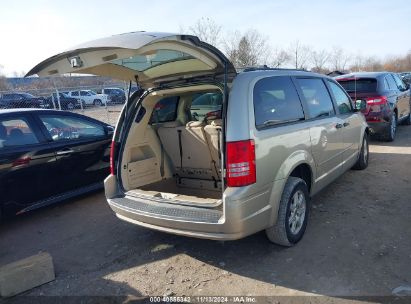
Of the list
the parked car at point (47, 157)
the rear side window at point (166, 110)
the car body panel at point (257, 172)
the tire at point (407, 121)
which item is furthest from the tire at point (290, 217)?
the tire at point (407, 121)

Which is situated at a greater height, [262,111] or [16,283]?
[262,111]

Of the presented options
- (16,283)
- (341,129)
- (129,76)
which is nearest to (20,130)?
(129,76)

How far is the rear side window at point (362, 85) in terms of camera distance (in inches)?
324

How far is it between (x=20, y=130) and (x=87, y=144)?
3.11 ft

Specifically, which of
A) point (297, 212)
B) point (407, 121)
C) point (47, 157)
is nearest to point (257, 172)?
point (297, 212)

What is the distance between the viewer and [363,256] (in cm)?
347

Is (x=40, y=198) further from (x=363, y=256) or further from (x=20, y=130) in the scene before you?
(x=363, y=256)

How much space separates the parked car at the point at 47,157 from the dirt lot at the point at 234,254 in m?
0.41

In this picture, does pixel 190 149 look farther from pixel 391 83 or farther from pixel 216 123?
pixel 391 83

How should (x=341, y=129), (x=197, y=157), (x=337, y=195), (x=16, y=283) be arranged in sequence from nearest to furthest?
1. (x=16, y=283)
2. (x=197, y=157)
3. (x=341, y=129)
4. (x=337, y=195)

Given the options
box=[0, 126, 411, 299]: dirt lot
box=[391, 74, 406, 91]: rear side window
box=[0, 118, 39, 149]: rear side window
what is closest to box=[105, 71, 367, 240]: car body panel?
box=[0, 126, 411, 299]: dirt lot

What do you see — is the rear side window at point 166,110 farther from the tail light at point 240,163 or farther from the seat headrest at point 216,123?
the tail light at point 240,163

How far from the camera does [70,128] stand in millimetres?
5512

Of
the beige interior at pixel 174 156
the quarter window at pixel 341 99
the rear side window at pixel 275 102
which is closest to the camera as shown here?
the rear side window at pixel 275 102
